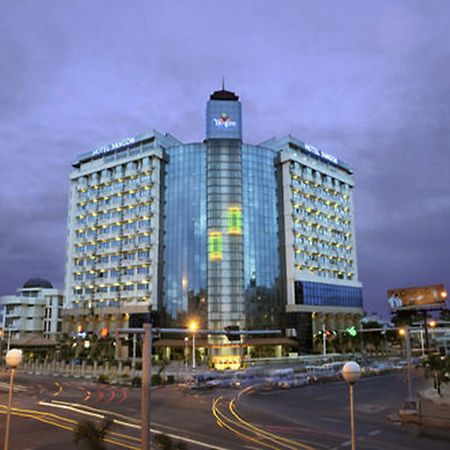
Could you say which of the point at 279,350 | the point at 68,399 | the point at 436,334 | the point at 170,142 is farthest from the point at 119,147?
the point at 436,334

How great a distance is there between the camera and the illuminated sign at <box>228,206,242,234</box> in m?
102

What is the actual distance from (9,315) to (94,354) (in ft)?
221

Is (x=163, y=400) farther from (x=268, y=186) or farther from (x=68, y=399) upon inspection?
(x=268, y=186)

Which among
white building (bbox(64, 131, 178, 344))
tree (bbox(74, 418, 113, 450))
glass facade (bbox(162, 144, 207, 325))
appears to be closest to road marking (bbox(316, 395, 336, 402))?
tree (bbox(74, 418, 113, 450))

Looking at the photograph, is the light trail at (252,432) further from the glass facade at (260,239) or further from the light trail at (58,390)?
the glass facade at (260,239)

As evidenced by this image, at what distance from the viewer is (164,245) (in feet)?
351

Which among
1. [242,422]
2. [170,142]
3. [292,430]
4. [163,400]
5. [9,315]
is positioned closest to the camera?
[292,430]

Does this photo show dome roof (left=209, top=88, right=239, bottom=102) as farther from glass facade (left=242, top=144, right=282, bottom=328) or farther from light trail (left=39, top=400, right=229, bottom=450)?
light trail (left=39, top=400, right=229, bottom=450)

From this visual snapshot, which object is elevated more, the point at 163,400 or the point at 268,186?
the point at 268,186

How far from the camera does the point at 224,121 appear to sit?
10756 centimetres

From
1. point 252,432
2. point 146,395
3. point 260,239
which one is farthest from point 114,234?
point 146,395

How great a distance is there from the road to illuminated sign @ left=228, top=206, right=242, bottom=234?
2023 inches

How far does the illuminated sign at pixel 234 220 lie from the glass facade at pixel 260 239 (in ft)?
5.76

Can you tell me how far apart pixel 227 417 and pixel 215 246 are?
68.4 m
